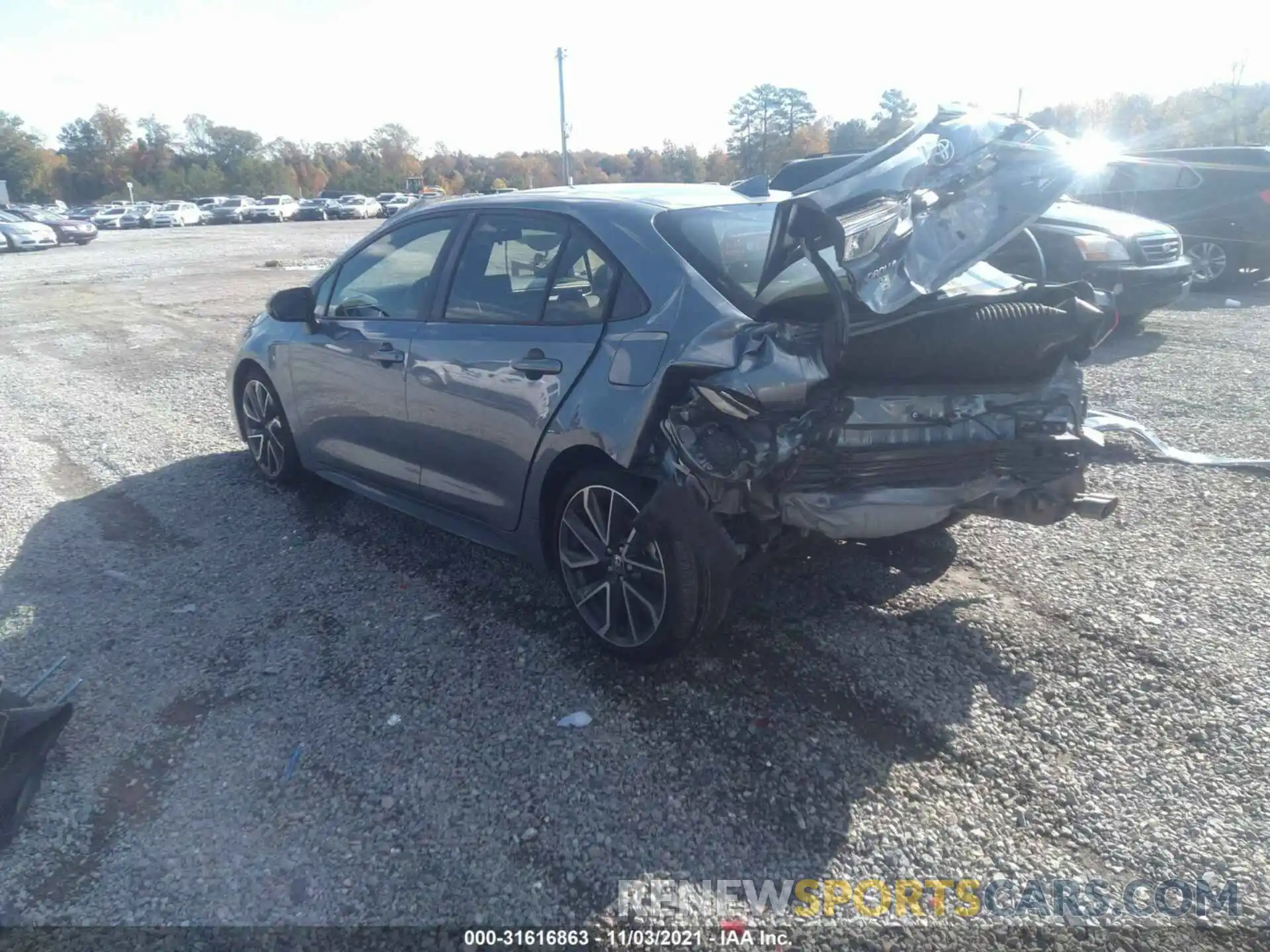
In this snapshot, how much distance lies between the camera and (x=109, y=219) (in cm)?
5584

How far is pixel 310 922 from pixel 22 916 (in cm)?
81

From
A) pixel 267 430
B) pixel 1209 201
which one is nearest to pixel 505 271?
pixel 267 430

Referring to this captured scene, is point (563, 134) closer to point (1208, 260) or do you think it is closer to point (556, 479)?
point (1208, 260)

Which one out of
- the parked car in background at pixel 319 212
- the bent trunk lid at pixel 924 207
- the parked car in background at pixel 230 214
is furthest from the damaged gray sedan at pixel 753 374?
the parked car in background at pixel 319 212

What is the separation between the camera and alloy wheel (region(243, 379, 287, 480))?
19.0 feet

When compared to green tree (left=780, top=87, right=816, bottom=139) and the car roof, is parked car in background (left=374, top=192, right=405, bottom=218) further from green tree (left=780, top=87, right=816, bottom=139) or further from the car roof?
the car roof

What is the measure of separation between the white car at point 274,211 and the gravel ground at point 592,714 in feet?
191

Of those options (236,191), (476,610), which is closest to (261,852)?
(476,610)

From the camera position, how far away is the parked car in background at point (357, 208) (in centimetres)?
6031

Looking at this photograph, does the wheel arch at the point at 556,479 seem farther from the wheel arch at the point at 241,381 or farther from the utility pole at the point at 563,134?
the utility pole at the point at 563,134

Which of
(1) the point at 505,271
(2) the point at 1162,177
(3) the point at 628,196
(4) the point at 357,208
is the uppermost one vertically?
(2) the point at 1162,177

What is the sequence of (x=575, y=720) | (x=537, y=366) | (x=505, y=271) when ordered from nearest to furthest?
1. (x=575, y=720)
2. (x=537, y=366)
3. (x=505, y=271)

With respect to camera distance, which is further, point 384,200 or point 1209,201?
point 384,200

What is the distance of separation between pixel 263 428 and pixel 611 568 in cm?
320
